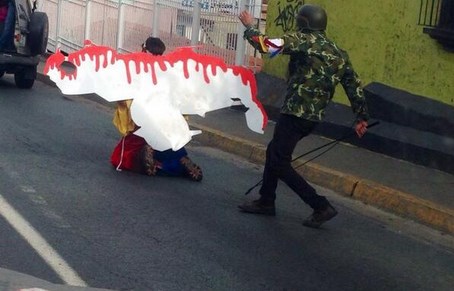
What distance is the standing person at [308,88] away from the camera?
26.8 ft

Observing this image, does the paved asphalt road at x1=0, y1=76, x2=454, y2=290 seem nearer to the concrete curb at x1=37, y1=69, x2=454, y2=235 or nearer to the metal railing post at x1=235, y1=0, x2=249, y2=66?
the concrete curb at x1=37, y1=69, x2=454, y2=235

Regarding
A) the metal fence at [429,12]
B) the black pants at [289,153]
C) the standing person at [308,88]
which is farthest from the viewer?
the metal fence at [429,12]

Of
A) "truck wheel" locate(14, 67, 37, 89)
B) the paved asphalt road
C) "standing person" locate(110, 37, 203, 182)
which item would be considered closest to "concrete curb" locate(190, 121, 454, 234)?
the paved asphalt road

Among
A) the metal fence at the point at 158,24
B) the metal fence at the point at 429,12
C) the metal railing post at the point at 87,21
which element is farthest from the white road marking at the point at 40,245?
the metal railing post at the point at 87,21

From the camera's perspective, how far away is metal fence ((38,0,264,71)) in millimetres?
15523

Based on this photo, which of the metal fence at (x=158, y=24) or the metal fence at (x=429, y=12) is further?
the metal fence at (x=158, y=24)

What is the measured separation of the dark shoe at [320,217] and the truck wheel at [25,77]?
913 centimetres

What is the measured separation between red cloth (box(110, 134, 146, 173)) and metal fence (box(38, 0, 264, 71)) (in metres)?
5.38

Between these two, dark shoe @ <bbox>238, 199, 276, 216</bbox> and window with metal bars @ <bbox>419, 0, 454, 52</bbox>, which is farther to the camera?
window with metal bars @ <bbox>419, 0, 454, 52</bbox>

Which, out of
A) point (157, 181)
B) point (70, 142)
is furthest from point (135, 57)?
point (70, 142)

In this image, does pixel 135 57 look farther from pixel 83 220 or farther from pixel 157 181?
pixel 83 220

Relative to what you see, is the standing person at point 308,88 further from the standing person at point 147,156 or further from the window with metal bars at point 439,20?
the window with metal bars at point 439,20

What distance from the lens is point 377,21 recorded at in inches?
494

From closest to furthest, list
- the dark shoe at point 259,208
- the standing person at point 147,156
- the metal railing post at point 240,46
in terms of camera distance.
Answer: the dark shoe at point 259,208 < the standing person at point 147,156 < the metal railing post at point 240,46
